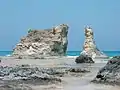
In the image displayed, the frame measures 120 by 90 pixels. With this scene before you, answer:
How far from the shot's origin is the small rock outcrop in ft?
320

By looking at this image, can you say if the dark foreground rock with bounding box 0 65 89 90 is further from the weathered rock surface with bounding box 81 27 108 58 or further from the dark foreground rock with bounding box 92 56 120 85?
the weathered rock surface with bounding box 81 27 108 58

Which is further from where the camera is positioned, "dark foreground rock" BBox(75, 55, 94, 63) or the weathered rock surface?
the weathered rock surface

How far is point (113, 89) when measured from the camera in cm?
1600

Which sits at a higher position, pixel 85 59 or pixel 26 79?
pixel 85 59

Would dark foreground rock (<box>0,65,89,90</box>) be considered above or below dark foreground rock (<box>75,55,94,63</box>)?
below

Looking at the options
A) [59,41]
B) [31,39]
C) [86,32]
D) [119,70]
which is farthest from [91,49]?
[119,70]

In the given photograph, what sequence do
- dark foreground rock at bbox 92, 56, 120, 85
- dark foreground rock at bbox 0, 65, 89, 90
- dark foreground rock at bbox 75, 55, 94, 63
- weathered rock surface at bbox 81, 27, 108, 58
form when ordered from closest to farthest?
1. dark foreground rock at bbox 0, 65, 89, 90
2. dark foreground rock at bbox 92, 56, 120, 85
3. dark foreground rock at bbox 75, 55, 94, 63
4. weathered rock surface at bbox 81, 27, 108, 58

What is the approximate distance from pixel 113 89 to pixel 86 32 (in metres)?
74.8

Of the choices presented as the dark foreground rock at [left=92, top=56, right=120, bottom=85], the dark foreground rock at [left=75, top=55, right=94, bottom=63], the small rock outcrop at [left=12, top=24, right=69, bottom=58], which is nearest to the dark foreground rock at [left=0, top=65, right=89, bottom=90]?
the dark foreground rock at [left=92, top=56, right=120, bottom=85]

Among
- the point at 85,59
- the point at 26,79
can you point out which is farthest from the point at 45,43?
the point at 26,79

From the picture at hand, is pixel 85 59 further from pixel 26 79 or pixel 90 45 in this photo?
pixel 90 45

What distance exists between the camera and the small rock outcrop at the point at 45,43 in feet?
320

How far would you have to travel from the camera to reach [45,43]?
3917 inches

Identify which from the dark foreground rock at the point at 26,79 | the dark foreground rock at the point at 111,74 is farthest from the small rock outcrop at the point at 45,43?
the dark foreground rock at the point at 111,74
